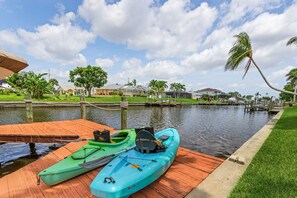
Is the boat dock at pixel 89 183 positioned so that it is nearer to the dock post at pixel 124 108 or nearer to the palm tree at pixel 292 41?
the dock post at pixel 124 108

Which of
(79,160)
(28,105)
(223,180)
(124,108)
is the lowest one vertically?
(223,180)

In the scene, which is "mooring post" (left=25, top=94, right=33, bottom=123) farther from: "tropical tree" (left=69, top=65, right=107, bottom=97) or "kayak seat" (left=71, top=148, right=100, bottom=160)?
"tropical tree" (left=69, top=65, right=107, bottom=97)

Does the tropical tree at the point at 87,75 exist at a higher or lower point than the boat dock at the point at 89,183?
higher

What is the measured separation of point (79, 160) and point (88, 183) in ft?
2.40

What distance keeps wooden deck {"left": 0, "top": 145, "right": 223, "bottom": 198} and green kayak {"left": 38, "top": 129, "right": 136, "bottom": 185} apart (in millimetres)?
199

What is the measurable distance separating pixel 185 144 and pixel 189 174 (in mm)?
7550

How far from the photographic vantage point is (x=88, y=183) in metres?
4.21

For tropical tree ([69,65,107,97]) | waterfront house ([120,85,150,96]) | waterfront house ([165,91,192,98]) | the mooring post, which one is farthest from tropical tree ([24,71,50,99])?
waterfront house ([165,91,192,98])

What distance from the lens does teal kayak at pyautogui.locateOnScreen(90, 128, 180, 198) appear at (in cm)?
323

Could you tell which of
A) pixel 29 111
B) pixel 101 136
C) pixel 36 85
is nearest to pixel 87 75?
pixel 36 85

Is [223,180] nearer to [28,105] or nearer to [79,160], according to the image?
[79,160]

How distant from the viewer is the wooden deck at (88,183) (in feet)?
12.4

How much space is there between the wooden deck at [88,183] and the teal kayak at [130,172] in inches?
10.9

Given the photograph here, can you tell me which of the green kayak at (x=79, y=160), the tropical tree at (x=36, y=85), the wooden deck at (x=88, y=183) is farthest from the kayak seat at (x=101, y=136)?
the tropical tree at (x=36, y=85)
